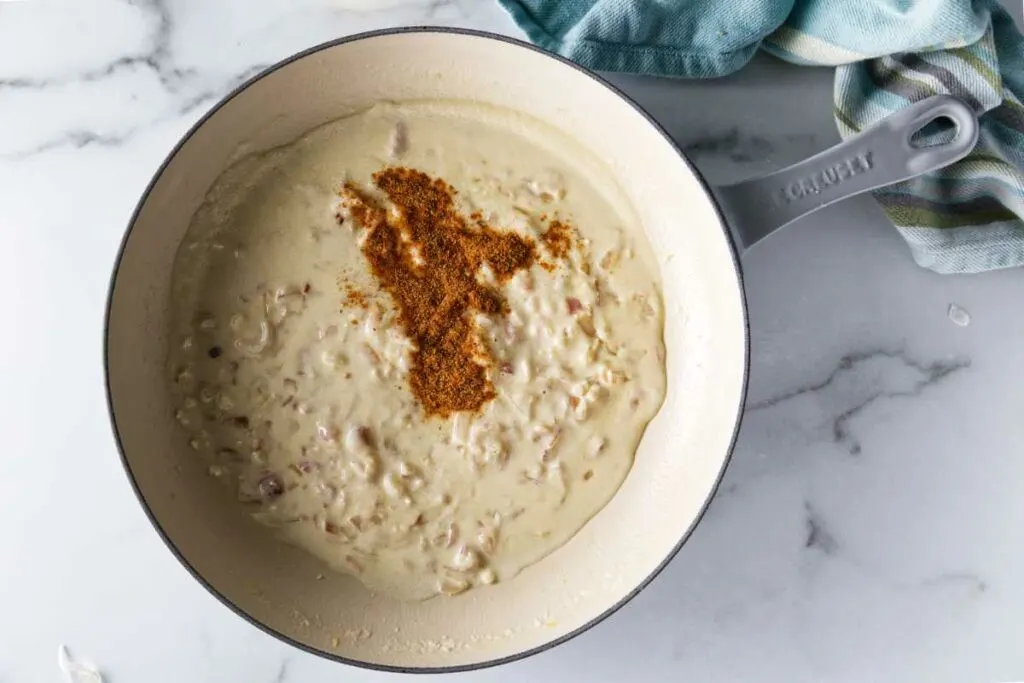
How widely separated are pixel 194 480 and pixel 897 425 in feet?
3.81

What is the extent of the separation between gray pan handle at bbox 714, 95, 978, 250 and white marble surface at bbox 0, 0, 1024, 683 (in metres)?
0.21

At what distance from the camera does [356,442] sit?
4.45ft

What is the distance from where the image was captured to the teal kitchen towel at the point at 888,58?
133 cm

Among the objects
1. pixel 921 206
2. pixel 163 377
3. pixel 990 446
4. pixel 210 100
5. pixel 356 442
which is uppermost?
pixel 210 100

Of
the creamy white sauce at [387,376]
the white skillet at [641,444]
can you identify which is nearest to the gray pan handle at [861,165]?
the white skillet at [641,444]

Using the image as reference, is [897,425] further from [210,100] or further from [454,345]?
[210,100]

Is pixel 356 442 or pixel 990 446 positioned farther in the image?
pixel 990 446

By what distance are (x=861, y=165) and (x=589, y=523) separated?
689mm

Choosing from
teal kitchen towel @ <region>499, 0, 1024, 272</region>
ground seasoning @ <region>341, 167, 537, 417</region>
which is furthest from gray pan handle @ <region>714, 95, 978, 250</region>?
ground seasoning @ <region>341, 167, 537, 417</region>

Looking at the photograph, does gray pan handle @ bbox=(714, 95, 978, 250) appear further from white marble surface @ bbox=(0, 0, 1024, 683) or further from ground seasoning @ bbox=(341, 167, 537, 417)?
ground seasoning @ bbox=(341, 167, 537, 417)

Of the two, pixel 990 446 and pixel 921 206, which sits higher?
pixel 921 206

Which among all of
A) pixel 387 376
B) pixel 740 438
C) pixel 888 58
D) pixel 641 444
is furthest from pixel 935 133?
pixel 387 376

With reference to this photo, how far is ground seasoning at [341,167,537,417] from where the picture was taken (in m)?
1.36

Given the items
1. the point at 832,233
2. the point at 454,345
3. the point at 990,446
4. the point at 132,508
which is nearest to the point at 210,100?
the point at 454,345
